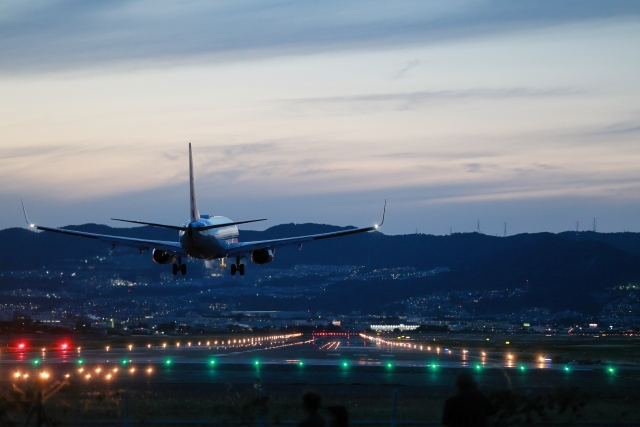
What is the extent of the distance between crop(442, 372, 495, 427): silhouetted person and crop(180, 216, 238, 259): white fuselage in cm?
4163

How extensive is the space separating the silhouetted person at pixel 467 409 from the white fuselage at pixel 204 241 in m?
41.6

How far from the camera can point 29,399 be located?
2630cm

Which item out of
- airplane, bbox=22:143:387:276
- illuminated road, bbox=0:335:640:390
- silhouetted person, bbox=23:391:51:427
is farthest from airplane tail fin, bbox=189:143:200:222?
silhouetted person, bbox=23:391:51:427

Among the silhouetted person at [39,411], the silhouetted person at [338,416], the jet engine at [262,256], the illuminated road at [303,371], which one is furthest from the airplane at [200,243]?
the silhouetted person at [338,416]

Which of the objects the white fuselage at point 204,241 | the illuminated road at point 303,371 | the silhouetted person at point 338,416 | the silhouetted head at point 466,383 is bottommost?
the illuminated road at point 303,371

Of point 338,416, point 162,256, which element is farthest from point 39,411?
point 162,256

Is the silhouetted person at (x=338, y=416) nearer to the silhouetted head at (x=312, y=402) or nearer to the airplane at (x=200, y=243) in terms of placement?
the silhouetted head at (x=312, y=402)

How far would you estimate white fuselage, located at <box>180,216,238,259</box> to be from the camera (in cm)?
5700

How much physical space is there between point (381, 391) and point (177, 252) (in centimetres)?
2819

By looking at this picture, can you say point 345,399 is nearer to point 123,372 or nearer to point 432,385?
point 432,385

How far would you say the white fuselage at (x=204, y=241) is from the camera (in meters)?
57.0

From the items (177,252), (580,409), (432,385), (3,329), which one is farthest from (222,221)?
(3,329)

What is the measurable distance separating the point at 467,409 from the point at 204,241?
43.0 m

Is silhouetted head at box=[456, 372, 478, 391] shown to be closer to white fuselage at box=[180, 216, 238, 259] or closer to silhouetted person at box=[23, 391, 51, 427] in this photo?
silhouetted person at box=[23, 391, 51, 427]
